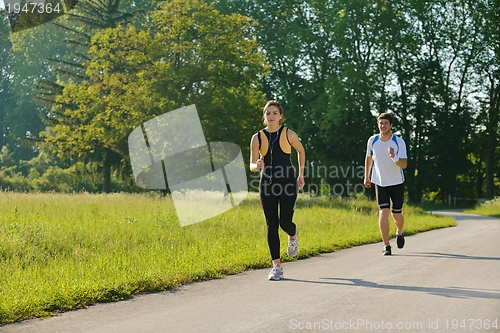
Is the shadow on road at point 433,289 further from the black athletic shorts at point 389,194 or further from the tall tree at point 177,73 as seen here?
the tall tree at point 177,73

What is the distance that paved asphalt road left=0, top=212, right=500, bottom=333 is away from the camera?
17.5 ft

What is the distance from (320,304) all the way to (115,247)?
5.10 meters

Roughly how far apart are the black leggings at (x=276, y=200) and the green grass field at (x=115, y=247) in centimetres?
90

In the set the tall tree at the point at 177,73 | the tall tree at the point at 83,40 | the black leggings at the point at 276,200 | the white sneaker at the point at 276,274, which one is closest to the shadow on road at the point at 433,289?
the white sneaker at the point at 276,274

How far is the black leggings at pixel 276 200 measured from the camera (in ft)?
25.9

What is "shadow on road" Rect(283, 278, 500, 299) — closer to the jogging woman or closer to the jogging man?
the jogging woman

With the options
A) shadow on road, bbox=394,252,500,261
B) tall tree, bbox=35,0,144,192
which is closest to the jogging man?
shadow on road, bbox=394,252,500,261

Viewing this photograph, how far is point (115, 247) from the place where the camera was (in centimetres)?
1052

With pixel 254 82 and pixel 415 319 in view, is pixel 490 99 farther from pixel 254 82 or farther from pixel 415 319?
pixel 415 319

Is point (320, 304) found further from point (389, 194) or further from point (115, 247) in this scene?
point (115, 247)

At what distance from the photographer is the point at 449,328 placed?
520 centimetres

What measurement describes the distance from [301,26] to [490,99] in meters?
14.6

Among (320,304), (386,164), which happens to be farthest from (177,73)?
(320,304)

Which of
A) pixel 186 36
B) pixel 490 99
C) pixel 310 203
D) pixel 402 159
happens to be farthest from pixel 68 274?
pixel 490 99
